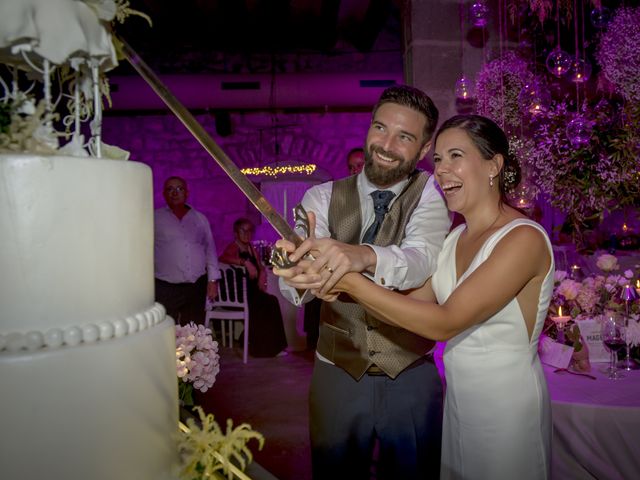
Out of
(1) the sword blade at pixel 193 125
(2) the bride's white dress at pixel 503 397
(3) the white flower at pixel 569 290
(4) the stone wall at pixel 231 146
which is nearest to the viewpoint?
(1) the sword blade at pixel 193 125

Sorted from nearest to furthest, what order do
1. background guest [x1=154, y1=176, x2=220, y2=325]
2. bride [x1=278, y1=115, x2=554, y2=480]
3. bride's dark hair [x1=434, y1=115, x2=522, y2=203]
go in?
bride [x1=278, y1=115, x2=554, y2=480] < bride's dark hair [x1=434, y1=115, x2=522, y2=203] < background guest [x1=154, y1=176, x2=220, y2=325]

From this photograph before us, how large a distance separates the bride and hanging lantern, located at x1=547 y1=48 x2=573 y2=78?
2.08 metres

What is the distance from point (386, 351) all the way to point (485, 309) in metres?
0.44

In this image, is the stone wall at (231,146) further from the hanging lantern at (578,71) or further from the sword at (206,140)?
the sword at (206,140)

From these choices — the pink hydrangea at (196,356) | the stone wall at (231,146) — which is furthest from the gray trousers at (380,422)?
the stone wall at (231,146)

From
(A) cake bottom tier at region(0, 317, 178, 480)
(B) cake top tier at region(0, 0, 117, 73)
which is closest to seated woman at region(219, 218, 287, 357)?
(A) cake bottom tier at region(0, 317, 178, 480)

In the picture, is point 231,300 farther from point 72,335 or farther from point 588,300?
point 72,335

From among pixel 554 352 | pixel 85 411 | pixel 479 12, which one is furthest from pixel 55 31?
pixel 479 12

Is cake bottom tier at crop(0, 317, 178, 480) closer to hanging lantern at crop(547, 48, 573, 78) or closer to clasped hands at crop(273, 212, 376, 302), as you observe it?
clasped hands at crop(273, 212, 376, 302)

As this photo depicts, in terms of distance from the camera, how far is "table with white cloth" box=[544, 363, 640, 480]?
2.07 m

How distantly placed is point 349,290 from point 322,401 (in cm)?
64

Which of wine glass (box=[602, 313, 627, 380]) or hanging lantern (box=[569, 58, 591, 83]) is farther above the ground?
hanging lantern (box=[569, 58, 591, 83])

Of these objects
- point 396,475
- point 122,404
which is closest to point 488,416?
point 396,475

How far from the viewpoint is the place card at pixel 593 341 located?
2.62 metres
